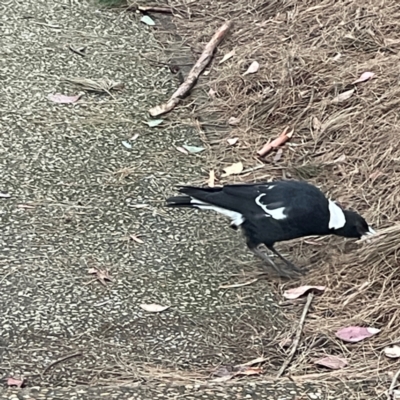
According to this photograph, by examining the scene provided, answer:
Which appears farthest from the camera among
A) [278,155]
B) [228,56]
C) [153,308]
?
[228,56]

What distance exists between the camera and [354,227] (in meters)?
3.82

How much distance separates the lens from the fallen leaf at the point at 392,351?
3.20 metres

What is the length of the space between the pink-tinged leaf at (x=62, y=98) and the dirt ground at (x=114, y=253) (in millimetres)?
37

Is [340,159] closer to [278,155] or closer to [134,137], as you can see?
[278,155]

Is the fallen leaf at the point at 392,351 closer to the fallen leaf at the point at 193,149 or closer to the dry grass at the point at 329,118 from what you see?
the dry grass at the point at 329,118

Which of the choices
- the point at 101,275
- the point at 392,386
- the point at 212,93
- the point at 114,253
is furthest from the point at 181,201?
the point at 212,93

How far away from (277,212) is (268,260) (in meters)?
0.25

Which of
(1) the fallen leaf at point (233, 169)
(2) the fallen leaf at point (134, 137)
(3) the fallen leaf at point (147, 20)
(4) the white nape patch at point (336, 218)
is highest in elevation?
(4) the white nape patch at point (336, 218)

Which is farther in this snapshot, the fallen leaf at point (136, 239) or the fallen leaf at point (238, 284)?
the fallen leaf at point (136, 239)

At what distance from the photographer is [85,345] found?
130 inches

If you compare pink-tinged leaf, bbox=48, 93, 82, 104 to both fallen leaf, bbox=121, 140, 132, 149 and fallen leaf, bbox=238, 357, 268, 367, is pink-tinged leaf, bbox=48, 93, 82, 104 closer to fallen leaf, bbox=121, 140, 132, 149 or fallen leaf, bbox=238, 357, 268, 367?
fallen leaf, bbox=121, 140, 132, 149

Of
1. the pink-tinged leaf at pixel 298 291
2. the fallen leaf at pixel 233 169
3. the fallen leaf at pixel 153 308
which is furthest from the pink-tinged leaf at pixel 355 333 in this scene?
the fallen leaf at pixel 233 169

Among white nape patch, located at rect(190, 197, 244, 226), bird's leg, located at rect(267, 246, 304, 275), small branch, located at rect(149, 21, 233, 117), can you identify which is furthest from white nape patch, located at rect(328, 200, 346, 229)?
small branch, located at rect(149, 21, 233, 117)

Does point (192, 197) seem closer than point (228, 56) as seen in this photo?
Yes
